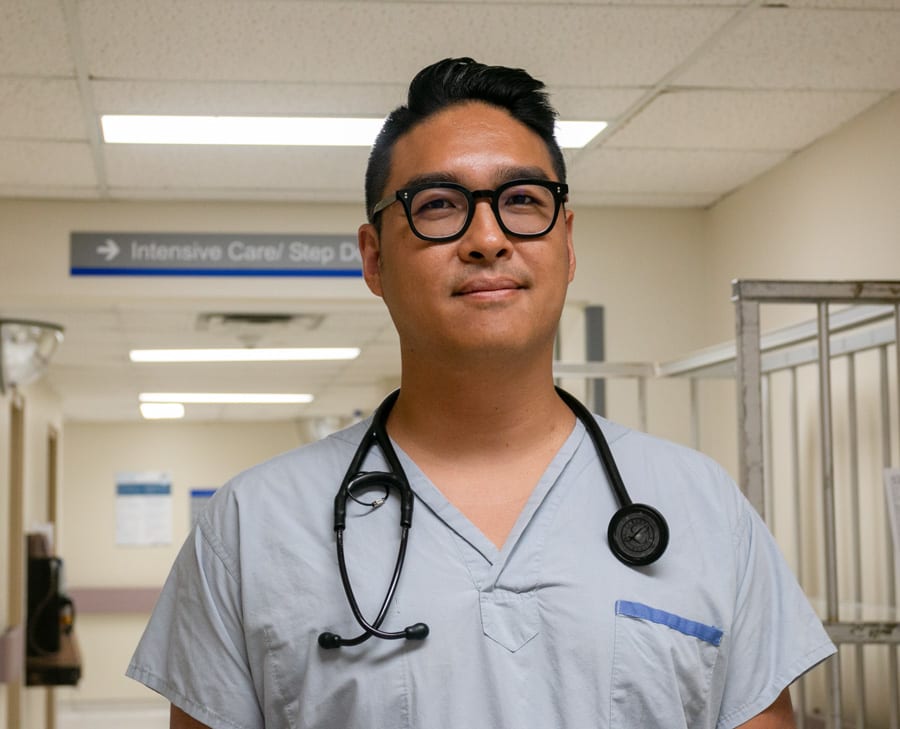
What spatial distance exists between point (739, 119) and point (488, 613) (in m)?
2.37

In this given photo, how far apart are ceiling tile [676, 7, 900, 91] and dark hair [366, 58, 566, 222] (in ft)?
4.42

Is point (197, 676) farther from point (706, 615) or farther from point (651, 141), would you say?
point (651, 141)

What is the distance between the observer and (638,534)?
1213 millimetres

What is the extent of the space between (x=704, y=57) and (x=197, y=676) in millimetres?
2037

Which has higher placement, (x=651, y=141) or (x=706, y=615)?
(x=651, y=141)

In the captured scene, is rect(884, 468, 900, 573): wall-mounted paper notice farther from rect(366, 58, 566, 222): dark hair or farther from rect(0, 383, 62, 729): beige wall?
rect(0, 383, 62, 729): beige wall

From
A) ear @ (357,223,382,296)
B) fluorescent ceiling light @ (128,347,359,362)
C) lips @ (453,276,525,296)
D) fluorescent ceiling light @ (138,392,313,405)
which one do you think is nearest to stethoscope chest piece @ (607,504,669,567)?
lips @ (453,276,525,296)

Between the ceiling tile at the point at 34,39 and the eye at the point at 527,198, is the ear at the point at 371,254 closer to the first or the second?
the eye at the point at 527,198

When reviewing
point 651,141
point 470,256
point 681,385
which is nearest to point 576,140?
point 651,141

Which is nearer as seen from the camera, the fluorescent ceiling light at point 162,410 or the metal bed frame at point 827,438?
the metal bed frame at point 827,438

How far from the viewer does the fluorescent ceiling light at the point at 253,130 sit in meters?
3.21

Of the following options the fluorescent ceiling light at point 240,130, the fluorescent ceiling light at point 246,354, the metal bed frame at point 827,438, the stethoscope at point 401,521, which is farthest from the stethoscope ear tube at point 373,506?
the fluorescent ceiling light at point 246,354

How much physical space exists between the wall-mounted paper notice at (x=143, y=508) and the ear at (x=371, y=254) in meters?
10.9

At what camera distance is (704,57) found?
9.03ft
